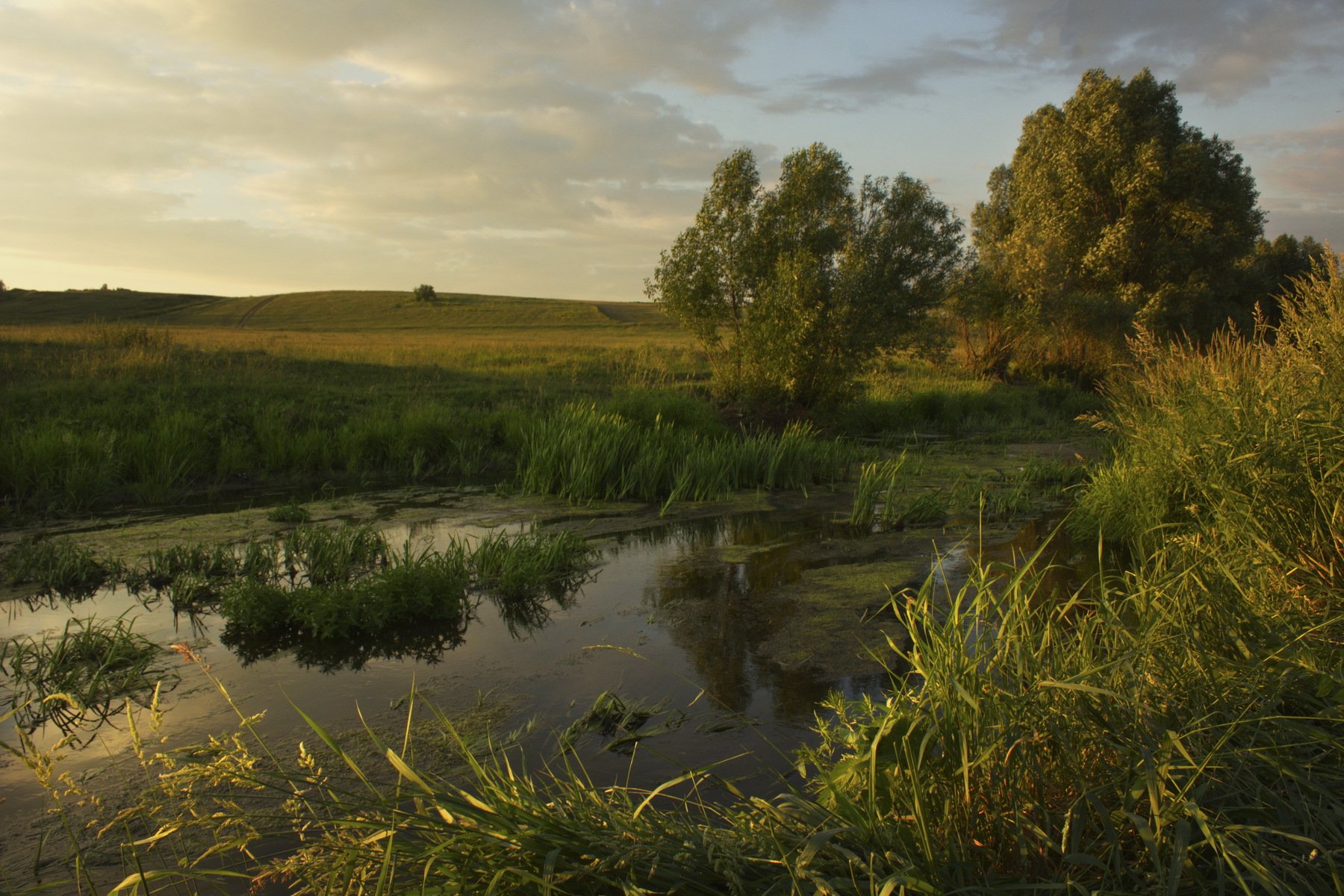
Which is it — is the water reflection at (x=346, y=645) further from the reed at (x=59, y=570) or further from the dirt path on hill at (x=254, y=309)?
the dirt path on hill at (x=254, y=309)

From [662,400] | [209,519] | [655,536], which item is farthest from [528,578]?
[662,400]

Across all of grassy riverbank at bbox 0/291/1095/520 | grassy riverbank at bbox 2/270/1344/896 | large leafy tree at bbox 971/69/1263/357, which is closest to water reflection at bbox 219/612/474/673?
grassy riverbank at bbox 2/270/1344/896

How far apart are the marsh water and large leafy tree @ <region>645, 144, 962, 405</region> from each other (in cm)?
812

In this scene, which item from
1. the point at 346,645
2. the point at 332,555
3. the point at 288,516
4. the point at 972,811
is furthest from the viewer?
the point at 288,516

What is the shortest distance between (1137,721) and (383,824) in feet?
6.37

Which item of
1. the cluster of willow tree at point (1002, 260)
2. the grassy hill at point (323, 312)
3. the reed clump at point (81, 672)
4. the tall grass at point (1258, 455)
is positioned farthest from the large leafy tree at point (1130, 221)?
the grassy hill at point (323, 312)

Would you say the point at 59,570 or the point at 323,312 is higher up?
the point at 323,312

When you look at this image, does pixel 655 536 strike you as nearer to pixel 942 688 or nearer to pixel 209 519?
pixel 209 519

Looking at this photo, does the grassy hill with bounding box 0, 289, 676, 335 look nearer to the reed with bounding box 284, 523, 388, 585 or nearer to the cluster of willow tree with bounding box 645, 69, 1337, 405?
the cluster of willow tree with bounding box 645, 69, 1337, 405

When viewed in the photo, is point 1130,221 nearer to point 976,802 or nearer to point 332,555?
point 332,555

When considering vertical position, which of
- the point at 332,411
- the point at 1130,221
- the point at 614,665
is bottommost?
the point at 614,665

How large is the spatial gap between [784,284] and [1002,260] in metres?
11.6

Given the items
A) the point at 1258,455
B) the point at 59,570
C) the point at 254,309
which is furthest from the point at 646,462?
the point at 254,309

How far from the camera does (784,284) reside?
14602 millimetres
